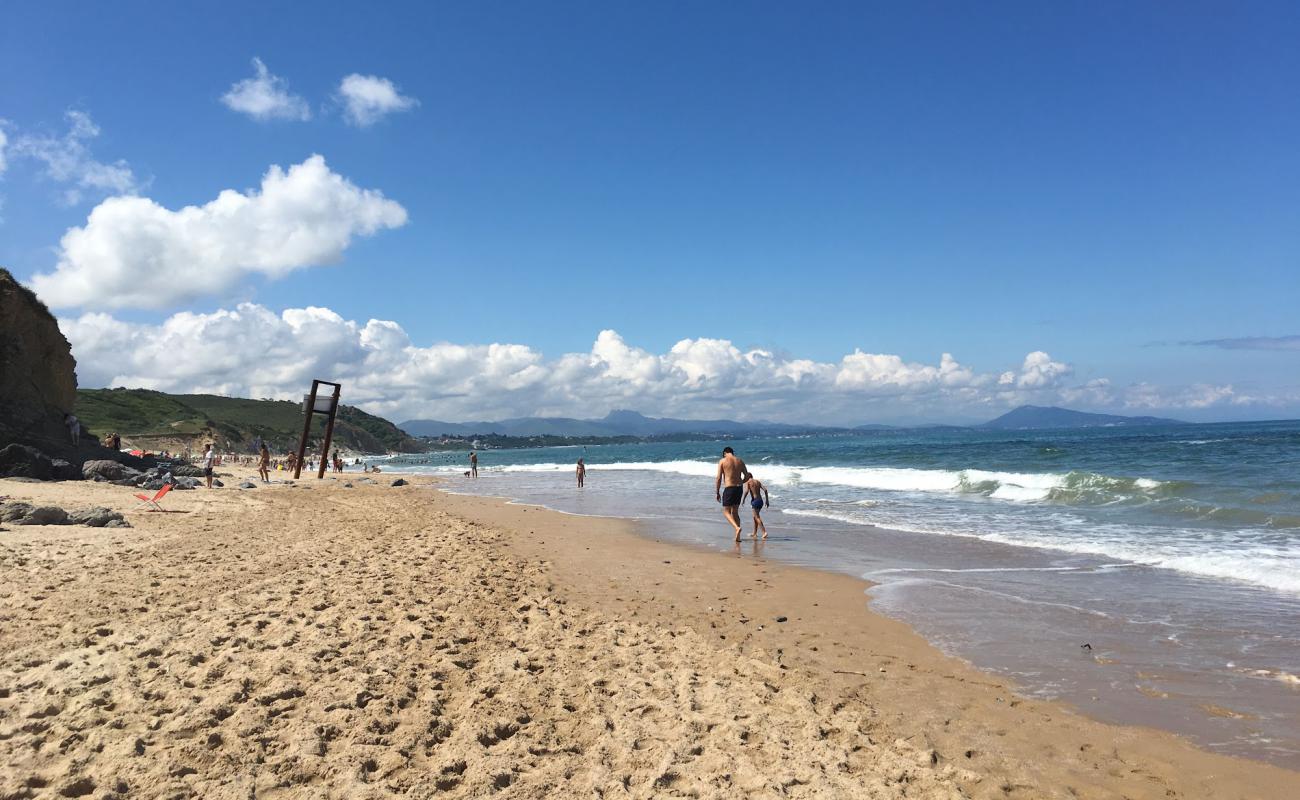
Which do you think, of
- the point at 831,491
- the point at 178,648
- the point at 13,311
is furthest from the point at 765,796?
the point at 13,311

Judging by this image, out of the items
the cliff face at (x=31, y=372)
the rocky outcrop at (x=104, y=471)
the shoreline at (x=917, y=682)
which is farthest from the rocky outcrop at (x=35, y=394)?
the shoreline at (x=917, y=682)

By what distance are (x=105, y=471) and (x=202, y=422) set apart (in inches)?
3332

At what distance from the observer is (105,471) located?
18938mm

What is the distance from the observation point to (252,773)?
3648 millimetres

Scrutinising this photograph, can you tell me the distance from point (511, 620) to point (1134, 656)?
20.0 feet

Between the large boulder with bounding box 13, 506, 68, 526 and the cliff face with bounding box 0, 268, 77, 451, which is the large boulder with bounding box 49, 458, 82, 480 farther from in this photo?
the large boulder with bounding box 13, 506, 68, 526

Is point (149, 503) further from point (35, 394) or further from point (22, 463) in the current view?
point (35, 394)

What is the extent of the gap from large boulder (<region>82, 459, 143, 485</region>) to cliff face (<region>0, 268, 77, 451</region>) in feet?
6.56

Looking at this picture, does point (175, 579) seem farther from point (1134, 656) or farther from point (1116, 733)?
point (1134, 656)

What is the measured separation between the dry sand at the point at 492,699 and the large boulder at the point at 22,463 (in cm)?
1142

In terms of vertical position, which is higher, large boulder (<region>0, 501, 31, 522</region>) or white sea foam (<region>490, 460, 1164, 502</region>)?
large boulder (<region>0, 501, 31, 522</region>)

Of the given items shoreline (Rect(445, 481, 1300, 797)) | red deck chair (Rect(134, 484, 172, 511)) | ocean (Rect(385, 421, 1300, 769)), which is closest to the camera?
shoreline (Rect(445, 481, 1300, 797))

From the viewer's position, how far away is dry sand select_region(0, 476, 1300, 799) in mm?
3762

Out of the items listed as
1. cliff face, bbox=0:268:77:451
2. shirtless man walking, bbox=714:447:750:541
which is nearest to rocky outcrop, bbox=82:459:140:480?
cliff face, bbox=0:268:77:451
